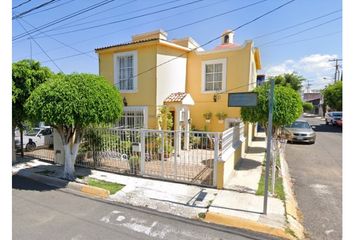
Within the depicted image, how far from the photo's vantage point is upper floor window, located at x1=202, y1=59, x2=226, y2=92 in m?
12.2

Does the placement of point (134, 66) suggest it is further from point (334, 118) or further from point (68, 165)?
point (334, 118)

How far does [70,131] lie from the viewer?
7555mm

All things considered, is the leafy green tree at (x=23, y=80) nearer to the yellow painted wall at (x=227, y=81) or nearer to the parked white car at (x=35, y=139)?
the parked white car at (x=35, y=139)

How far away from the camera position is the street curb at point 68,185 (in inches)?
251

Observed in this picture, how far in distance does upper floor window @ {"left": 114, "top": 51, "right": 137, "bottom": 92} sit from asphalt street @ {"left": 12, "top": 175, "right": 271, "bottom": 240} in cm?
704

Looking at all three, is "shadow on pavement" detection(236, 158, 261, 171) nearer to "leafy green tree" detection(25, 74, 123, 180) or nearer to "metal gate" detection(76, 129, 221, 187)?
"metal gate" detection(76, 129, 221, 187)

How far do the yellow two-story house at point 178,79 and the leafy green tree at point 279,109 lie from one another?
3252 millimetres

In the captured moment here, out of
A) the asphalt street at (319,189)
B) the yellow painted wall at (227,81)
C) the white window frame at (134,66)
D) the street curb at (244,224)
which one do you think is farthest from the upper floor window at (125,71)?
the asphalt street at (319,189)

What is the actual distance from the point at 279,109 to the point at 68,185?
7673 millimetres

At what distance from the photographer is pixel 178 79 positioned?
12.3 m

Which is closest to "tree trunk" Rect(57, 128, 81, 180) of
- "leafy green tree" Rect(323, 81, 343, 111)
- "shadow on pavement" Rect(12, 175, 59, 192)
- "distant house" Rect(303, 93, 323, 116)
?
"shadow on pavement" Rect(12, 175, 59, 192)

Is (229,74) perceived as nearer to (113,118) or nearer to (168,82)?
(168,82)

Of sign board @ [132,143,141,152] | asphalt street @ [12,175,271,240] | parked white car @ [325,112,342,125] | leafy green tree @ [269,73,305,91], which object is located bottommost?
asphalt street @ [12,175,271,240]

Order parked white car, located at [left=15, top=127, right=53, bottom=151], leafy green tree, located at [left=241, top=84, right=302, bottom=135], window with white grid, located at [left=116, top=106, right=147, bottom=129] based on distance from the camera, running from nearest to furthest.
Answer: leafy green tree, located at [left=241, top=84, right=302, bottom=135]
window with white grid, located at [left=116, top=106, right=147, bottom=129]
parked white car, located at [left=15, top=127, right=53, bottom=151]
